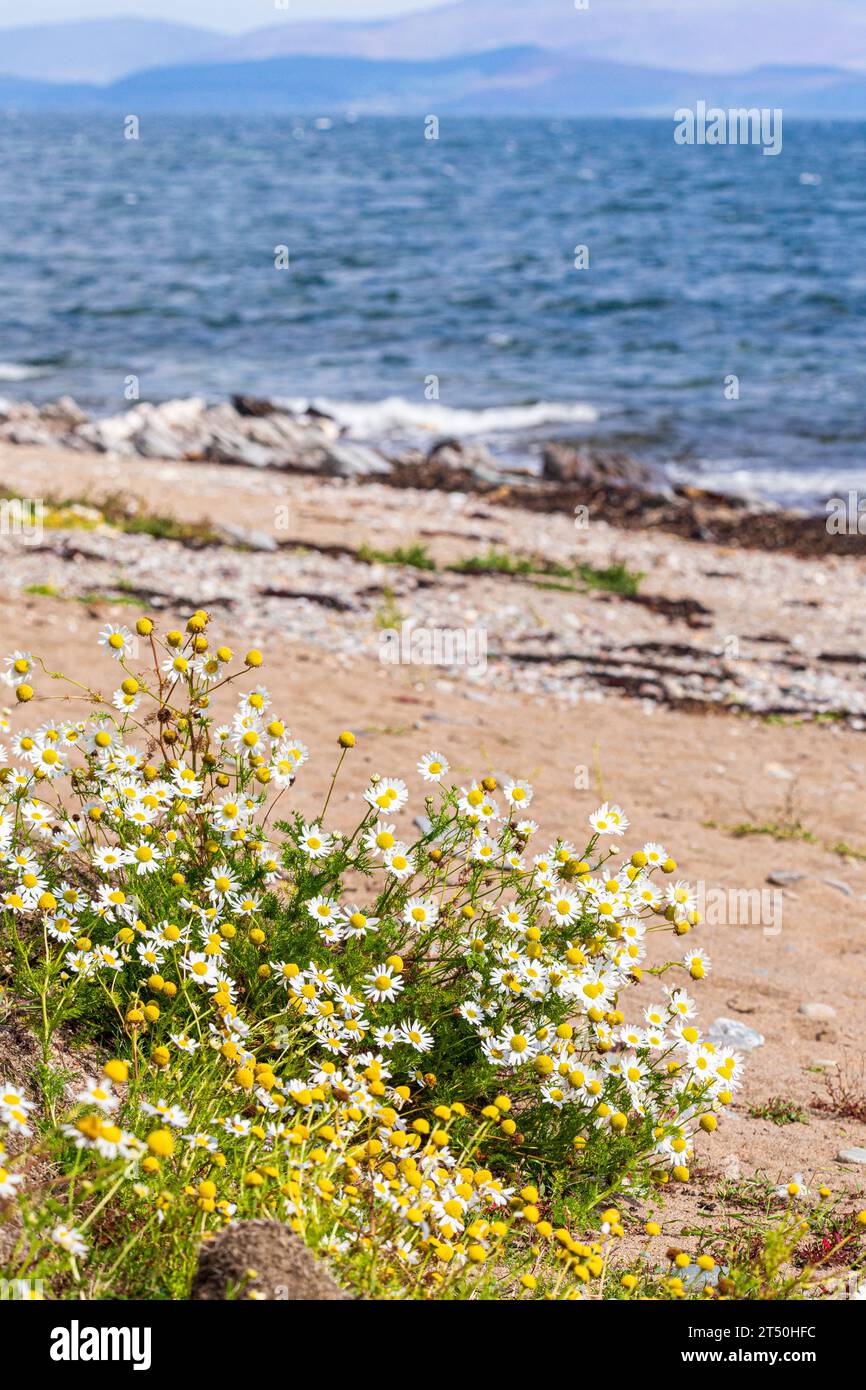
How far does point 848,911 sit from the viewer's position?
22.3ft

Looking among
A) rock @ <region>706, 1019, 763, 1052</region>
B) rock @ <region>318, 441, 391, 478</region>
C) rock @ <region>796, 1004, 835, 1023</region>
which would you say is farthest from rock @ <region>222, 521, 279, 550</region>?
rock @ <region>706, 1019, 763, 1052</region>

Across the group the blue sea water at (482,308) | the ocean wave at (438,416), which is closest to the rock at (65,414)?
the blue sea water at (482,308)

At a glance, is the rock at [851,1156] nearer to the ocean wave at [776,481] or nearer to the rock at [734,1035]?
the rock at [734,1035]

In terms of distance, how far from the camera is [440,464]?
1997cm

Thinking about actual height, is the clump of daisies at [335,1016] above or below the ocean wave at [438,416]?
below

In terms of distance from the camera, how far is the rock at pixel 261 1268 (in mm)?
2691

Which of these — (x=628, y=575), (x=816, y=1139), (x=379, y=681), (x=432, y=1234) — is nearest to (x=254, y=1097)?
(x=432, y=1234)

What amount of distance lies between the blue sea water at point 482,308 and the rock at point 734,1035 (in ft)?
51.9

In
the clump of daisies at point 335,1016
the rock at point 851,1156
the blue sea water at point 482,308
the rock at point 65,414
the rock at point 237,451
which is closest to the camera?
the clump of daisies at point 335,1016

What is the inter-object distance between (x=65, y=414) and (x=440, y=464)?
7.12m

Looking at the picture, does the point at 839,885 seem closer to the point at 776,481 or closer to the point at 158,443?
the point at 776,481

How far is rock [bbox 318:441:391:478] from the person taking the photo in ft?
63.2

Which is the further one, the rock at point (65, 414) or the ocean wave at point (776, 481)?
the rock at point (65, 414)

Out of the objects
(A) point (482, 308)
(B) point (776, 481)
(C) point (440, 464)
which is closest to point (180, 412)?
(C) point (440, 464)
